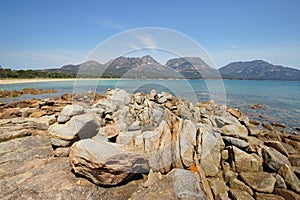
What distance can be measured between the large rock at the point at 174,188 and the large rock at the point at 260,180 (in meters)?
1.68

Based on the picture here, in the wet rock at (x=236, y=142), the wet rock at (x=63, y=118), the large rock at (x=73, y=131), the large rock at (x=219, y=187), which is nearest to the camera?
the large rock at (x=219, y=187)

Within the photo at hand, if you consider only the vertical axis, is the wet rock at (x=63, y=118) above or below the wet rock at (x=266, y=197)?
above

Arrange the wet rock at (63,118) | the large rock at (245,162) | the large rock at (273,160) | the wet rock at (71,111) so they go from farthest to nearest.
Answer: the wet rock at (71,111)
the wet rock at (63,118)
the large rock at (245,162)
the large rock at (273,160)

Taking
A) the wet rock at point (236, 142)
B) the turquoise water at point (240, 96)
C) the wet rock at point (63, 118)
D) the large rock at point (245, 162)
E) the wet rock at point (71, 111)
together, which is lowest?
the turquoise water at point (240, 96)

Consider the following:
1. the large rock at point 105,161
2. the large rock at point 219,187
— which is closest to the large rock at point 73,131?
the large rock at point 105,161

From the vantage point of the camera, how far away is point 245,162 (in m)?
5.49

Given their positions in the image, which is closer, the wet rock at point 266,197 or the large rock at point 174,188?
the large rock at point 174,188

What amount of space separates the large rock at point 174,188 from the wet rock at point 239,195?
101cm

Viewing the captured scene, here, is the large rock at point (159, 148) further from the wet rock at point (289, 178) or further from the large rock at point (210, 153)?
the wet rock at point (289, 178)

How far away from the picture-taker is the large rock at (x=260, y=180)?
468 centimetres

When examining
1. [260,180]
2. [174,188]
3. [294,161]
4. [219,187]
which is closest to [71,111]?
[174,188]

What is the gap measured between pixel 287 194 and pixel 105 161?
4782 millimetres

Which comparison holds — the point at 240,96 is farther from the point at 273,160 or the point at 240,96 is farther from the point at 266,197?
the point at 266,197

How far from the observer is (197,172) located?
4.85 m
